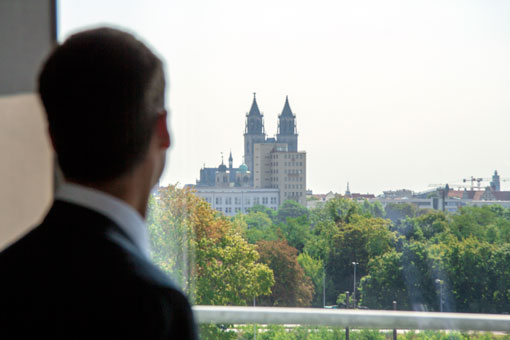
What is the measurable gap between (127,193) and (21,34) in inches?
88.6

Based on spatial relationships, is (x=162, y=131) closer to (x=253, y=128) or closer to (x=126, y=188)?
(x=126, y=188)

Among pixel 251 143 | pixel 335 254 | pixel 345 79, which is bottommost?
pixel 335 254

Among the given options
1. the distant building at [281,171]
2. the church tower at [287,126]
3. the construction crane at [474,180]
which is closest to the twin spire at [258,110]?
the church tower at [287,126]

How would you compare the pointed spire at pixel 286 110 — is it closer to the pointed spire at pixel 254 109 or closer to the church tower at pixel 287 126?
the church tower at pixel 287 126

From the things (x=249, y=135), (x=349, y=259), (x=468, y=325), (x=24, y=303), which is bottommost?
(x=468, y=325)

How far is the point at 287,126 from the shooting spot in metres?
2.98

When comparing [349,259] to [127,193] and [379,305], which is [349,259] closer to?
[379,305]

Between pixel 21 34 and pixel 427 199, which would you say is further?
pixel 427 199

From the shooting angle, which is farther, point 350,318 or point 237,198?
point 237,198

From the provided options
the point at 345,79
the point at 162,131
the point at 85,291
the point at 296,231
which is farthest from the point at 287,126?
the point at 85,291

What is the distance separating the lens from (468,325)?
111 inches

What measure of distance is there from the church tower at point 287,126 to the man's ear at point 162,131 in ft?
7.90

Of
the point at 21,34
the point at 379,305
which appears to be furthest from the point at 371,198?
the point at 21,34

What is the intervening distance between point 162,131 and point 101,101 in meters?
0.07
